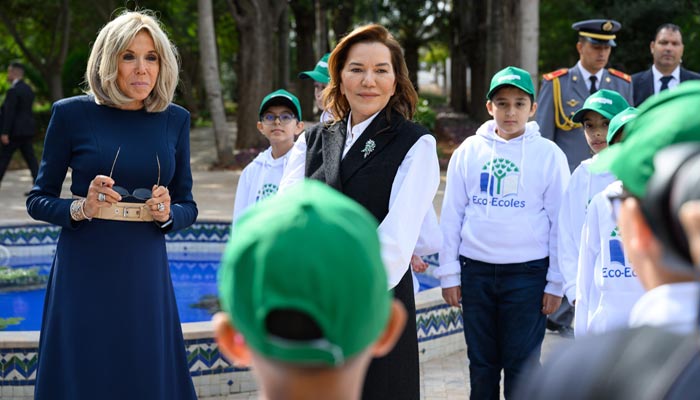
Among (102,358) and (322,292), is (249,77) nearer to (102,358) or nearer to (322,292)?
(102,358)

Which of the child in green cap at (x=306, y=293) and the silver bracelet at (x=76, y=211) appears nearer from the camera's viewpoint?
the child in green cap at (x=306, y=293)

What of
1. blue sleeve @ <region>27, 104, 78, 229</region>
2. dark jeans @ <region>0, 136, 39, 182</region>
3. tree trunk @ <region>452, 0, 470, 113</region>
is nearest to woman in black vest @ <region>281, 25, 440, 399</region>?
blue sleeve @ <region>27, 104, 78, 229</region>

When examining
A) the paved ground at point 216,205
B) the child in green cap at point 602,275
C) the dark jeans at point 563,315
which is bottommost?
the paved ground at point 216,205

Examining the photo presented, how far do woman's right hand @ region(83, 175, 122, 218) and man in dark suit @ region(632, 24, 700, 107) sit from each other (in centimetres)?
515

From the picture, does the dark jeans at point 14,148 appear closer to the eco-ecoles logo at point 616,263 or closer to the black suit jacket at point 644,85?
the black suit jacket at point 644,85

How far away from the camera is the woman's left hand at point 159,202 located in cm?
390

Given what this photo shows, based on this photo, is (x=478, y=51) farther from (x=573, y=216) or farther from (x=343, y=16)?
(x=573, y=216)

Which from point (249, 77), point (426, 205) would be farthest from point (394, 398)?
point (249, 77)

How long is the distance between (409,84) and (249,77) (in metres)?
17.4

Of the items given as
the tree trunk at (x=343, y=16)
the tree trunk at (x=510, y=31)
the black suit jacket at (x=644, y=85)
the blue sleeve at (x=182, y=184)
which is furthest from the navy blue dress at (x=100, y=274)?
the tree trunk at (x=343, y=16)

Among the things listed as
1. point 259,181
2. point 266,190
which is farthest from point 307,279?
point 259,181

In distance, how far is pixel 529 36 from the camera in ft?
49.0

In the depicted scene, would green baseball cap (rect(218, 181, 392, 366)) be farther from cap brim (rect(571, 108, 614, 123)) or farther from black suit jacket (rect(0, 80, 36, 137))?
black suit jacket (rect(0, 80, 36, 137))

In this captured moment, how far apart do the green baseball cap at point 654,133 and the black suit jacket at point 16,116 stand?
14.7 meters
